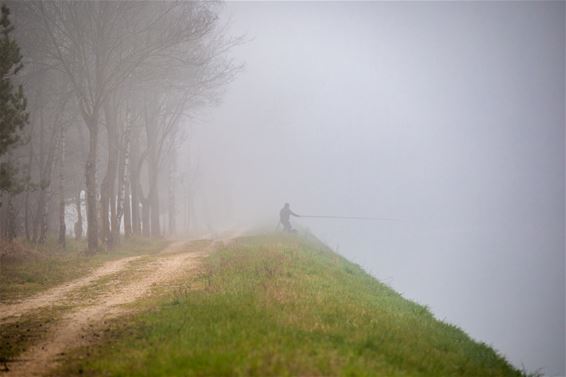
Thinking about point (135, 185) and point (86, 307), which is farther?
point (135, 185)

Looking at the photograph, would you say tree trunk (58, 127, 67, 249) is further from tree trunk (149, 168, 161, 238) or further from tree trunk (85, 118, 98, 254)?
tree trunk (149, 168, 161, 238)

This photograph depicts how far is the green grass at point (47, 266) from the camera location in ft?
45.8

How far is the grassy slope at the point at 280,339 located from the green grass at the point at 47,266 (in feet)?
19.7

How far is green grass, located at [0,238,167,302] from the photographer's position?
45.8 feet

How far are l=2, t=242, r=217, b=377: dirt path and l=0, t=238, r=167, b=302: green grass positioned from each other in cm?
78

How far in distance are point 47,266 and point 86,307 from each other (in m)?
7.70

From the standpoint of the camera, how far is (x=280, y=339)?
7.16m

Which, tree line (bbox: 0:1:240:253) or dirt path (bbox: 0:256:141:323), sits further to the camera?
tree line (bbox: 0:1:240:253)

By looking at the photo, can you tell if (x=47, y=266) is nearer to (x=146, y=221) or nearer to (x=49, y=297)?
(x=49, y=297)

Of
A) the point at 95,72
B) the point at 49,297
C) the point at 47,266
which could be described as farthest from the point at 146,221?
the point at 49,297

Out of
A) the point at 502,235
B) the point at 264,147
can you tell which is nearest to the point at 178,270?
the point at 502,235

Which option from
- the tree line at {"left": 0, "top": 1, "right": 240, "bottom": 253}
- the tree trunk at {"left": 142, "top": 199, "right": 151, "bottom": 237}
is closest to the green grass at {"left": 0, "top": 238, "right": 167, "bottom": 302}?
the tree line at {"left": 0, "top": 1, "right": 240, "bottom": 253}

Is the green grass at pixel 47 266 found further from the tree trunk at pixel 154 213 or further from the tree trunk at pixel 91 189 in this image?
the tree trunk at pixel 154 213

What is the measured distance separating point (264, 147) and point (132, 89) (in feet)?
361
